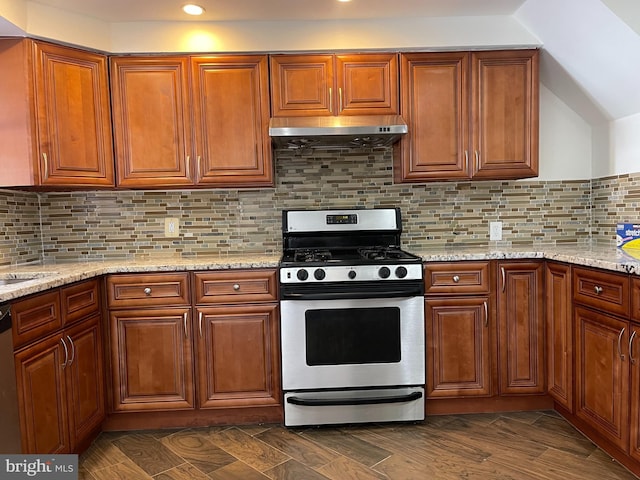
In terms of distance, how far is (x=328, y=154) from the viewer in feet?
9.59

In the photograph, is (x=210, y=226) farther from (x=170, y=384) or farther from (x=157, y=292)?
(x=170, y=384)

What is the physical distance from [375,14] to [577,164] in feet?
5.40

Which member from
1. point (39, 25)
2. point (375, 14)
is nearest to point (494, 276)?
point (375, 14)

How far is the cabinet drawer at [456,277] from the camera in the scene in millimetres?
2422

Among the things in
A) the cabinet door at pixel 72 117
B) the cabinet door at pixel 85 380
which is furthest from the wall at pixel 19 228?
the cabinet door at pixel 85 380

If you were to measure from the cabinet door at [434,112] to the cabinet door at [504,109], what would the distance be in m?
0.08

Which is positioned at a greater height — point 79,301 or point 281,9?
point 281,9

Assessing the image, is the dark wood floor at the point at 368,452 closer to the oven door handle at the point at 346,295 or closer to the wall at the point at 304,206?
the oven door handle at the point at 346,295

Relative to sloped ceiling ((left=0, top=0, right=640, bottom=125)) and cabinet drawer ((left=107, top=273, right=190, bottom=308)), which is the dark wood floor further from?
sloped ceiling ((left=0, top=0, right=640, bottom=125))

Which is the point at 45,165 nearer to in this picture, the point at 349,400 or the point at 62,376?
the point at 62,376

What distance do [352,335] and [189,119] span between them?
5.04 ft

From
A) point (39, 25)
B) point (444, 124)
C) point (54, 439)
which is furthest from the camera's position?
point (444, 124)

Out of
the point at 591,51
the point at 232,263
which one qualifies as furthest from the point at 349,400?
the point at 591,51

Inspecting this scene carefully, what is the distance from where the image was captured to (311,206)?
9.62ft
